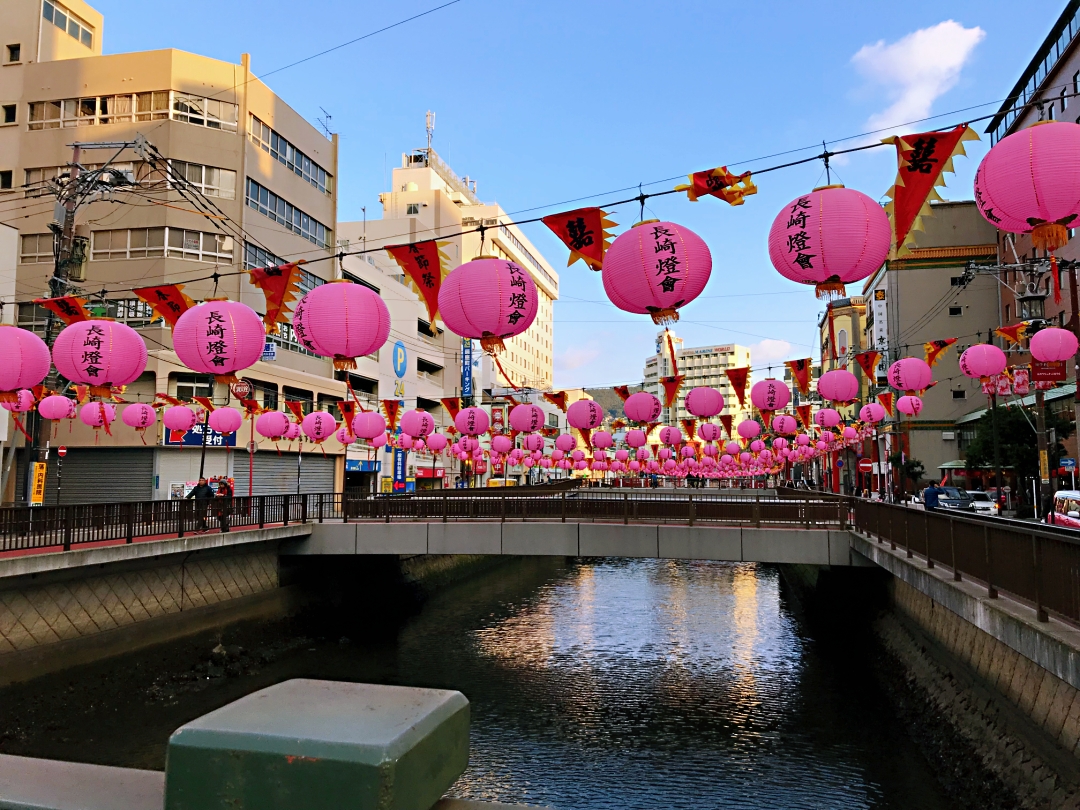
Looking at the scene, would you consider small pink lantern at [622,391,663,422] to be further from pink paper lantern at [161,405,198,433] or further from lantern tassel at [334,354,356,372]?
pink paper lantern at [161,405,198,433]

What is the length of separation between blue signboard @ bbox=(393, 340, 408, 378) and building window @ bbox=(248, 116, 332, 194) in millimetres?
12601

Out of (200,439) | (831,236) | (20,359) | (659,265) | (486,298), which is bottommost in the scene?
(200,439)

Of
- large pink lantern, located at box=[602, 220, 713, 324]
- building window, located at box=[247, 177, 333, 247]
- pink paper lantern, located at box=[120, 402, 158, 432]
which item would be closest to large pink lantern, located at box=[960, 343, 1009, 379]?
large pink lantern, located at box=[602, 220, 713, 324]

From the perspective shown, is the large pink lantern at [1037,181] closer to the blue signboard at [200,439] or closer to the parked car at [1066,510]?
the parked car at [1066,510]

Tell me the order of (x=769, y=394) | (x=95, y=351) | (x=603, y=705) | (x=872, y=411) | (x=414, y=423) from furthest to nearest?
1. (x=872, y=411)
2. (x=414, y=423)
3. (x=769, y=394)
4. (x=603, y=705)
5. (x=95, y=351)

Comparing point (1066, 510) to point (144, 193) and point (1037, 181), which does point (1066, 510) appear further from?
point (144, 193)

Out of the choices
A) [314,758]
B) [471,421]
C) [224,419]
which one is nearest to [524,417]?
[471,421]

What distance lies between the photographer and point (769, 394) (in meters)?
24.7

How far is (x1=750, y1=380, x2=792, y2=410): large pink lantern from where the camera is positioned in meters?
24.7

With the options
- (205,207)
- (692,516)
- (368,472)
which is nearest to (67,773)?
(692,516)

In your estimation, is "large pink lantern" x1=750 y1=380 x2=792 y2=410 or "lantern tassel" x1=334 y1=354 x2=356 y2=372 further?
"large pink lantern" x1=750 y1=380 x2=792 y2=410

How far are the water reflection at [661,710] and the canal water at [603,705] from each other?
0.16 feet

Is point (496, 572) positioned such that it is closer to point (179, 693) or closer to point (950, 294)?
point (179, 693)

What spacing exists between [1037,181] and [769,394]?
54.8ft
